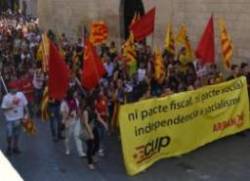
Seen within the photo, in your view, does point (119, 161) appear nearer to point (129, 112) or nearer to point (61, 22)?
point (129, 112)

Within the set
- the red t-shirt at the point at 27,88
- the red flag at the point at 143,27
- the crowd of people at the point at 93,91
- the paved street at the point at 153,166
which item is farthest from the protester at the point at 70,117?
the red flag at the point at 143,27

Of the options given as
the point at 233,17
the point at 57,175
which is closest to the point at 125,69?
the point at 233,17

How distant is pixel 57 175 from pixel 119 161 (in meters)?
1.29

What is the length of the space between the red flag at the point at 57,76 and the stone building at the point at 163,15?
5948mm

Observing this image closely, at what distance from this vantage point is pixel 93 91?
12328mm

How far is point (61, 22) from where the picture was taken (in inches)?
1340

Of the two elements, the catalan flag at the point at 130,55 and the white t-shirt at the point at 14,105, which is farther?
the catalan flag at the point at 130,55

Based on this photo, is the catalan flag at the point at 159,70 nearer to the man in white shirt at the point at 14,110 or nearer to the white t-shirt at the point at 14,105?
the man in white shirt at the point at 14,110

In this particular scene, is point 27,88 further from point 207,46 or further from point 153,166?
point 153,166

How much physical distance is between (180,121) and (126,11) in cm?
1508

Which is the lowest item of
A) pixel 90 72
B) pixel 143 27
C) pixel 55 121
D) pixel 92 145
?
pixel 55 121

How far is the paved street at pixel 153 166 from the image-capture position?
10.5 m

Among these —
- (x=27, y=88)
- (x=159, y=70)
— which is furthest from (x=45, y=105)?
(x=159, y=70)

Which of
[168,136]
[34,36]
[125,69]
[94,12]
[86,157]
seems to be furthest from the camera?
[94,12]
